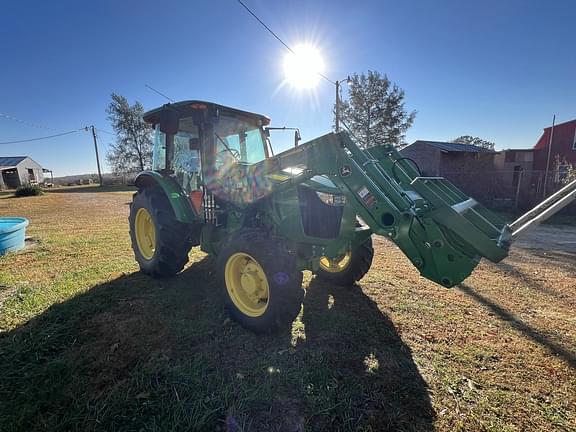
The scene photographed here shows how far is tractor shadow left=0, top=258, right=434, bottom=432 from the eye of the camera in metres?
1.95

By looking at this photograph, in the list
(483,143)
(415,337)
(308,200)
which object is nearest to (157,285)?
(308,200)

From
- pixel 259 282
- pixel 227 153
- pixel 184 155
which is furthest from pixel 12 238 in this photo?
pixel 259 282

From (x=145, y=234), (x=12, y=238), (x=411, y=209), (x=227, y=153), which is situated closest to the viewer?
(x=411, y=209)

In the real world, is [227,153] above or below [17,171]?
below

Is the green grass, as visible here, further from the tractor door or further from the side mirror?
the side mirror

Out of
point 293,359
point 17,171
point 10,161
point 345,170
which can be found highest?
point 10,161

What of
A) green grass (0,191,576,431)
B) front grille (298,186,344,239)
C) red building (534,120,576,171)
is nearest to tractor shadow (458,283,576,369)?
green grass (0,191,576,431)

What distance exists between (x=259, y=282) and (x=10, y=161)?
174 feet

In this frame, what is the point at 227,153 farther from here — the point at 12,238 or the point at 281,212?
the point at 12,238

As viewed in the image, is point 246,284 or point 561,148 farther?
point 561,148

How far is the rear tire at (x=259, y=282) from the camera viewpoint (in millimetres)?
2693

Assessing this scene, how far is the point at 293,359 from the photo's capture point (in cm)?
255

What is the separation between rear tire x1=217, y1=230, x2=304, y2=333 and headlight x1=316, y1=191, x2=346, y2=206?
0.89m

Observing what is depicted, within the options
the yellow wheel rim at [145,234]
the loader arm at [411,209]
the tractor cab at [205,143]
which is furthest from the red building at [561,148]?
the yellow wheel rim at [145,234]
